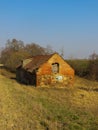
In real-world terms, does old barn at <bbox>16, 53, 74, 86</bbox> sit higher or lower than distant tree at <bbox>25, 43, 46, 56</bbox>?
lower

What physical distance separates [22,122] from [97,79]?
159 ft

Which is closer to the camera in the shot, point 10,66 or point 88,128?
point 88,128

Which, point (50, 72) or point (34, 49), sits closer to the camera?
point (50, 72)

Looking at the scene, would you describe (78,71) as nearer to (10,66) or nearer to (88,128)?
(10,66)

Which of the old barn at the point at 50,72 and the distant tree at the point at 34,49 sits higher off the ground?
the distant tree at the point at 34,49

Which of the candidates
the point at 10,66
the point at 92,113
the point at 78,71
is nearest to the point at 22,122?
the point at 92,113

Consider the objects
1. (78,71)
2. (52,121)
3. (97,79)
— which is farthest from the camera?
(78,71)

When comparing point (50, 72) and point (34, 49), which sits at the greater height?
point (34, 49)

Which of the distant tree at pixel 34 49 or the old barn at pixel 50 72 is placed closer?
the old barn at pixel 50 72

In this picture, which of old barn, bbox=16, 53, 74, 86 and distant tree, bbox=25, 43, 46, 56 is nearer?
old barn, bbox=16, 53, 74, 86

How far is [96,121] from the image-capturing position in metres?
19.0

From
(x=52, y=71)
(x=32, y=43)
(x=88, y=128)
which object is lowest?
(x=88, y=128)

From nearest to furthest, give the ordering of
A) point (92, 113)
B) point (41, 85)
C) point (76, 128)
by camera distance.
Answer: point (76, 128) → point (92, 113) → point (41, 85)

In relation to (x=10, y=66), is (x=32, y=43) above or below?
above
